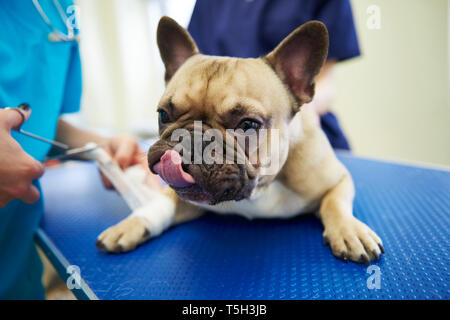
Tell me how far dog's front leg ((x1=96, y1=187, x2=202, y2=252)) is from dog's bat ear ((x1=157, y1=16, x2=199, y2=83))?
0.35 meters

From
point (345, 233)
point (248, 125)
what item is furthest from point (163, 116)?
point (345, 233)

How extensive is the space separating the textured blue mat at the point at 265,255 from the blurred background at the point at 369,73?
0.28m

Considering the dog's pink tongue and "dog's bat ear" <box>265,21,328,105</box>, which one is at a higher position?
"dog's bat ear" <box>265,21,328,105</box>

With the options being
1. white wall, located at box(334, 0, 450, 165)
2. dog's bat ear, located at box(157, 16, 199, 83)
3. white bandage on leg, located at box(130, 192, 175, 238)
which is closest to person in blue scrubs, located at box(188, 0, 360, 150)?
white wall, located at box(334, 0, 450, 165)

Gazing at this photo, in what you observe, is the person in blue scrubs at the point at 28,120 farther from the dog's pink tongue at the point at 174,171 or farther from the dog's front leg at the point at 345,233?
the dog's front leg at the point at 345,233

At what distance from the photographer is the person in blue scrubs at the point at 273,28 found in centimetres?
122

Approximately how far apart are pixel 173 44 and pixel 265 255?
58 centimetres

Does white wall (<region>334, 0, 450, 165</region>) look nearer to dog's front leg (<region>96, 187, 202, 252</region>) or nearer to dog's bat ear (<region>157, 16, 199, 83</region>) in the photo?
A: dog's bat ear (<region>157, 16, 199, 83</region>)

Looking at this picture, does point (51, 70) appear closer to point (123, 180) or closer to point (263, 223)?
point (123, 180)

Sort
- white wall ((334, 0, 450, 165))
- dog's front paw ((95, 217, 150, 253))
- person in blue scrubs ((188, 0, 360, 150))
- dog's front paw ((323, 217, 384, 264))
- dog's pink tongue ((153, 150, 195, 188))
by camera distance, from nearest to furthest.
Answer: dog's pink tongue ((153, 150, 195, 188)) < dog's front paw ((323, 217, 384, 264)) < dog's front paw ((95, 217, 150, 253)) < white wall ((334, 0, 450, 165)) < person in blue scrubs ((188, 0, 360, 150))

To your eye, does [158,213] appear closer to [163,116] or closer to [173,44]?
[163,116]

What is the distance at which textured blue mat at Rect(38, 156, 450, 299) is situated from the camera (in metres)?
0.52

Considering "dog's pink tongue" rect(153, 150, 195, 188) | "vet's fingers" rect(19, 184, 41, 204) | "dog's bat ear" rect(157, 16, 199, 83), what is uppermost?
"dog's bat ear" rect(157, 16, 199, 83)

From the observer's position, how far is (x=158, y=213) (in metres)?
0.77
